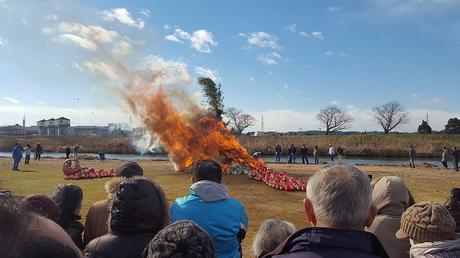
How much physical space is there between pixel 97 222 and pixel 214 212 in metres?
1.27

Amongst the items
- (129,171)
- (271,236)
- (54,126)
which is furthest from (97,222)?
(54,126)

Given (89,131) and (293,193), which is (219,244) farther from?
(89,131)

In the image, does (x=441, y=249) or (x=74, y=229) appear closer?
(x=441, y=249)

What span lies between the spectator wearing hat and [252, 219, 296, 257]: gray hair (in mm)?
1021

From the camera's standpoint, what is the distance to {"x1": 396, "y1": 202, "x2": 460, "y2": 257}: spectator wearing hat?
3389 mm

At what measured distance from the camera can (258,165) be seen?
85.4ft

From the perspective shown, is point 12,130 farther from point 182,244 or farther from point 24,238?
point 24,238

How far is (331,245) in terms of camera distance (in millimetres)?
2332

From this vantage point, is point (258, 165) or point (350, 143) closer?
point (258, 165)

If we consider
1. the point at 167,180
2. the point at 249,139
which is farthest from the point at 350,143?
the point at 167,180

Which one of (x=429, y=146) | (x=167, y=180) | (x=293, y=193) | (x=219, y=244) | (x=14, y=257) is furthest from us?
(x=429, y=146)

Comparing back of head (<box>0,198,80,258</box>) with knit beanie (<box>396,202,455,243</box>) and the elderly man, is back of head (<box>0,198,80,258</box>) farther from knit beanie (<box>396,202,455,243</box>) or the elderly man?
knit beanie (<box>396,202,455,243</box>)

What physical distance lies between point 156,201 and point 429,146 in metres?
62.4

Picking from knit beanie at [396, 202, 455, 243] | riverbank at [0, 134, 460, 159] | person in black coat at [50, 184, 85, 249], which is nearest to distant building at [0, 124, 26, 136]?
riverbank at [0, 134, 460, 159]
